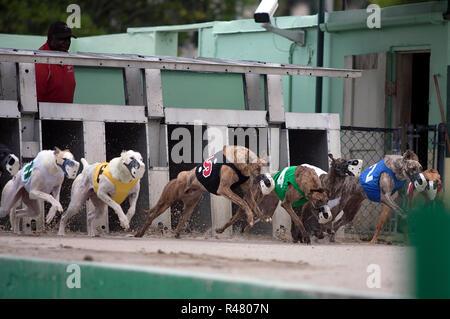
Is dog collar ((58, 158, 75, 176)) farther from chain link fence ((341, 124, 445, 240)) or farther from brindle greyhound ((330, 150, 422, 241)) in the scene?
chain link fence ((341, 124, 445, 240))

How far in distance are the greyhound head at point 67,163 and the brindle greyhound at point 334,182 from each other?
2367 millimetres

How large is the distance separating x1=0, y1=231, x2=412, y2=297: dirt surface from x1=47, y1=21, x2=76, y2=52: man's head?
96.3 inches

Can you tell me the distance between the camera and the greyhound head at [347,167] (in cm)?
978

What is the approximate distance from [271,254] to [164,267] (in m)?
1.66

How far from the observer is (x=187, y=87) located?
45.2ft

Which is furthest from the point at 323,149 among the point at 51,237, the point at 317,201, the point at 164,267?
the point at 164,267

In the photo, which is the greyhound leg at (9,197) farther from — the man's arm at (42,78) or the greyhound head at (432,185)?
the greyhound head at (432,185)

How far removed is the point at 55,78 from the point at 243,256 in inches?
173

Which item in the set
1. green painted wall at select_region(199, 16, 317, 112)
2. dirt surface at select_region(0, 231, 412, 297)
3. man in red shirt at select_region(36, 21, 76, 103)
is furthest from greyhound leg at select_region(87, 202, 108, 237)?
green painted wall at select_region(199, 16, 317, 112)

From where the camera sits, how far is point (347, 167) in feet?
32.2

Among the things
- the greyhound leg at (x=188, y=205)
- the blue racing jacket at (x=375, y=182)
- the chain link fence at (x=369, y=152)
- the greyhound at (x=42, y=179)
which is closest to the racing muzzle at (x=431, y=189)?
the blue racing jacket at (x=375, y=182)

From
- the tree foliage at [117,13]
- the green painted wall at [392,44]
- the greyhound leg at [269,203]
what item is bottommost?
the greyhound leg at [269,203]

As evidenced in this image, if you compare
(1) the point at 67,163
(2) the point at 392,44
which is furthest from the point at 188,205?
(2) the point at 392,44
